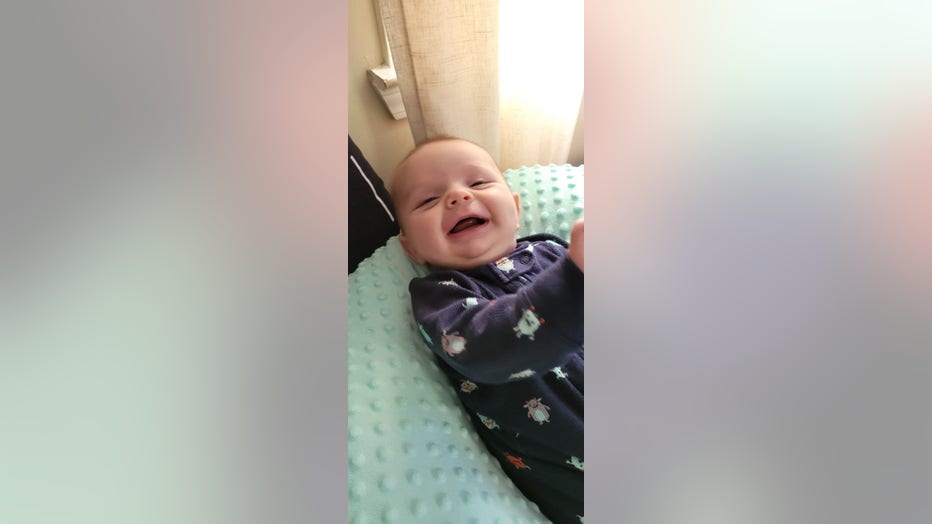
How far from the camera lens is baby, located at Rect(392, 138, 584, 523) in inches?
20.6

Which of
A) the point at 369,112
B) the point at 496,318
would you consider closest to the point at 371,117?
the point at 369,112

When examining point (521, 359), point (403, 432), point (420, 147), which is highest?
point (420, 147)

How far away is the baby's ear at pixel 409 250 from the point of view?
0.88 meters

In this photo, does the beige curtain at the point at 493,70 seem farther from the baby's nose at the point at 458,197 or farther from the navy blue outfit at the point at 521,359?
the navy blue outfit at the point at 521,359

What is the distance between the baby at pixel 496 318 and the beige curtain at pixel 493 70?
0.17 ft

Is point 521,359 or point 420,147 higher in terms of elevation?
point 420,147

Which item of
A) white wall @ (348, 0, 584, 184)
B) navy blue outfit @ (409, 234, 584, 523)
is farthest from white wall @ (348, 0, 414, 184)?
navy blue outfit @ (409, 234, 584, 523)

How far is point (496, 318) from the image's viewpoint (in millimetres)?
559

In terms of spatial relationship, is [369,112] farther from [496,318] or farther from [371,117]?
[496,318]

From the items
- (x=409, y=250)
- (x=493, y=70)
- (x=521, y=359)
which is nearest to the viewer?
(x=521, y=359)

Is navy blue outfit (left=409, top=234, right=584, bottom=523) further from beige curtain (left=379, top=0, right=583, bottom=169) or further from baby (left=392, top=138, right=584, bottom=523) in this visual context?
beige curtain (left=379, top=0, right=583, bottom=169)

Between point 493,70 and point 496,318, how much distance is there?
1.21 feet
